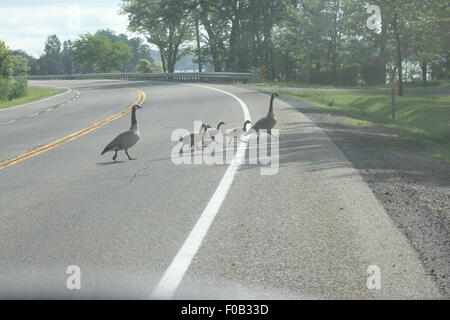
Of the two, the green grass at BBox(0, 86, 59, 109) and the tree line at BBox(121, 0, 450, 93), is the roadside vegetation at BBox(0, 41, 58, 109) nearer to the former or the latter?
the green grass at BBox(0, 86, 59, 109)

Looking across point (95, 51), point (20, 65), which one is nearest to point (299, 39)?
point (20, 65)

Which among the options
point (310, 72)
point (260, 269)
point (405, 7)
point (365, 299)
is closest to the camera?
point (365, 299)

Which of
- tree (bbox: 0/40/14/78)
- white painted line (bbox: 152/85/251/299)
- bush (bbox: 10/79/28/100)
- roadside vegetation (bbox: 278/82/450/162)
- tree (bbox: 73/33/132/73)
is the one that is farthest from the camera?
tree (bbox: 73/33/132/73)

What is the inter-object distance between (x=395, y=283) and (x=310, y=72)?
77665 mm

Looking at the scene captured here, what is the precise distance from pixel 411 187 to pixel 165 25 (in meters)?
71.3

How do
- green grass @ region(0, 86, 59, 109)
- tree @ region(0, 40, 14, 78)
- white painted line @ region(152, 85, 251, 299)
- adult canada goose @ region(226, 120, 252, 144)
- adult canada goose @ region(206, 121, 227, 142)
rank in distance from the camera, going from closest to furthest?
white painted line @ region(152, 85, 251, 299) < adult canada goose @ region(226, 120, 252, 144) < adult canada goose @ region(206, 121, 227, 142) < green grass @ region(0, 86, 59, 109) < tree @ region(0, 40, 14, 78)

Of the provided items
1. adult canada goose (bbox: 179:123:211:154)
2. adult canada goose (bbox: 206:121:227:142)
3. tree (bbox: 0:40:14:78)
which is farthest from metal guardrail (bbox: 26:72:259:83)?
adult canada goose (bbox: 179:123:211:154)

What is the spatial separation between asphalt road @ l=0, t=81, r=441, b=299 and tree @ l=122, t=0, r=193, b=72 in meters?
56.8

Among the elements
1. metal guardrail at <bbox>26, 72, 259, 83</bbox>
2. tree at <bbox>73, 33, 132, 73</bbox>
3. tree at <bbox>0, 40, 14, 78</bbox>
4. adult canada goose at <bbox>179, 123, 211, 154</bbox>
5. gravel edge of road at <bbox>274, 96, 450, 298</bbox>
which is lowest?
gravel edge of road at <bbox>274, 96, 450, 298</bbox>

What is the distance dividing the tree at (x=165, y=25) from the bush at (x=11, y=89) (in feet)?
72.4

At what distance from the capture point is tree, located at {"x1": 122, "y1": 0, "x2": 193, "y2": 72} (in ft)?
220

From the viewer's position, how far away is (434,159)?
13227mm

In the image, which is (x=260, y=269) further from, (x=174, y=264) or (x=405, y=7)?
(x=405, y=7)

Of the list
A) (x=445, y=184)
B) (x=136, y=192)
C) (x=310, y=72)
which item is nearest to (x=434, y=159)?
(x=445, y=184)
